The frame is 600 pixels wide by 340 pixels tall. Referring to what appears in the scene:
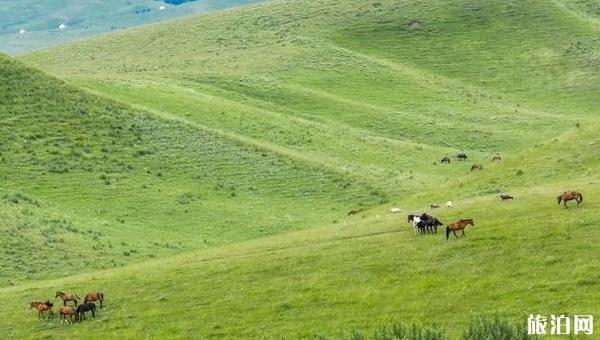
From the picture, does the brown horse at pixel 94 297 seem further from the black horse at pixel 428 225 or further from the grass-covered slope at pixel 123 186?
the black horse at pixel 428 225

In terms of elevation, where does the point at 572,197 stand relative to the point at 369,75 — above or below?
below

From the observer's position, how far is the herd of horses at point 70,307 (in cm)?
3272

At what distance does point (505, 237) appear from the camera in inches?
1321

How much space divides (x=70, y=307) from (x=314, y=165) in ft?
131

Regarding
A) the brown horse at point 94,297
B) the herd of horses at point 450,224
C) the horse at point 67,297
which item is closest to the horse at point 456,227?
the herd of horses at point 450,224

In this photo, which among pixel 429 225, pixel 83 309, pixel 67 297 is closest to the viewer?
pixel 83 309

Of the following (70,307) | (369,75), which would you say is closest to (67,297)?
(70,307)

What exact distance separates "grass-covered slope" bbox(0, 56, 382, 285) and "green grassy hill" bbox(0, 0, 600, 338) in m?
0.25

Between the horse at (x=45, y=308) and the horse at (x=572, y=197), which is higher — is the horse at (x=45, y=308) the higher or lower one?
the lower one

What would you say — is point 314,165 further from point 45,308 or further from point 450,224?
point 45,308

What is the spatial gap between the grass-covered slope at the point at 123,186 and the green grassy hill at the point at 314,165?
252 millimetres

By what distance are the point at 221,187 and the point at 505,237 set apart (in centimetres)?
3484

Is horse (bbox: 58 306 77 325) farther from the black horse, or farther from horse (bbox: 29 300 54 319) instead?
the black horse

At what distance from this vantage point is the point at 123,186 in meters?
62.7
